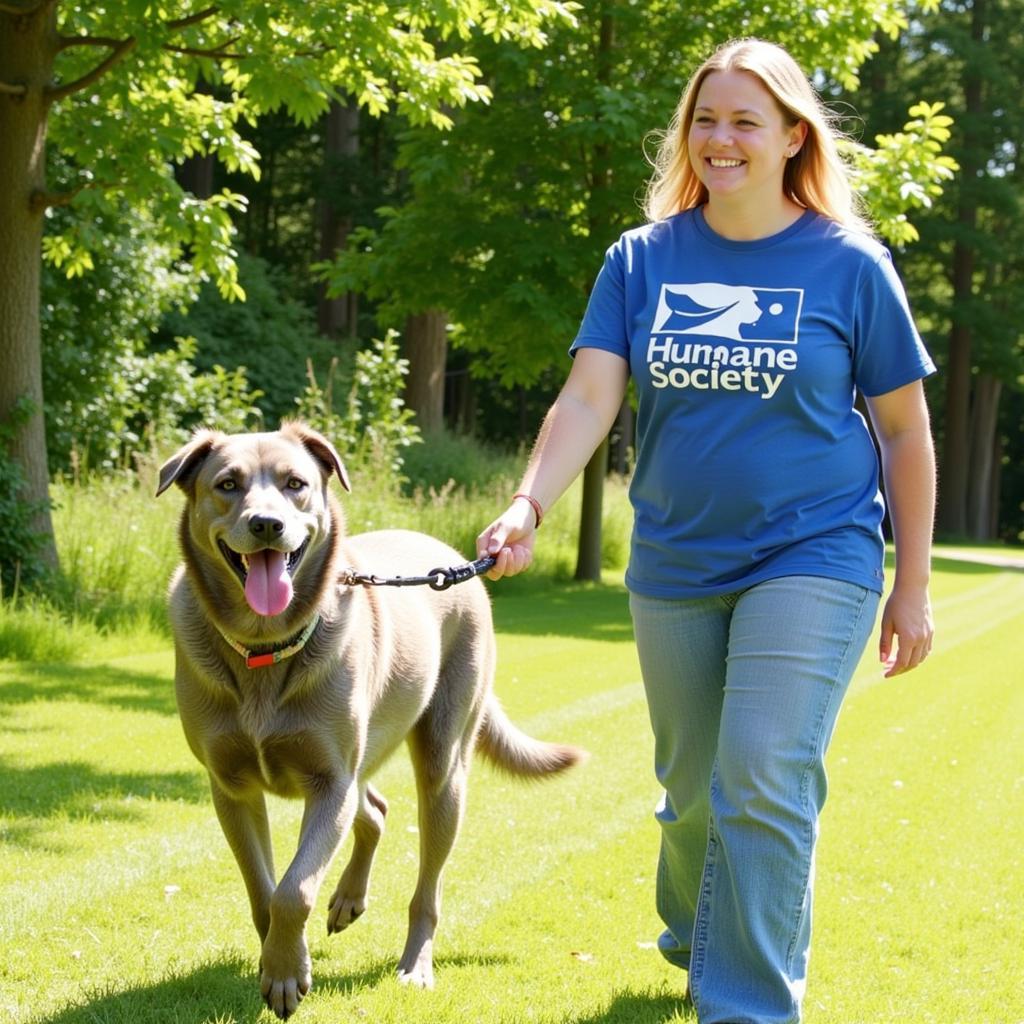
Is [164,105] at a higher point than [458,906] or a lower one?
higher

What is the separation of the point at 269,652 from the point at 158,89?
9.85 m

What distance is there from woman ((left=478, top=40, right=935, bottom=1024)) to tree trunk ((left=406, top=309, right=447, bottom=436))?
21104 millimetres

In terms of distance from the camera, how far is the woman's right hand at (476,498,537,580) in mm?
3486

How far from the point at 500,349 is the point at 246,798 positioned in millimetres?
14348

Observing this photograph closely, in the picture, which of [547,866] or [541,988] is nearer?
[541,988]

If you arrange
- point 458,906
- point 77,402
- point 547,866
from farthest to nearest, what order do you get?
1. point 77,402
2. point 547,866
3. point 458,906

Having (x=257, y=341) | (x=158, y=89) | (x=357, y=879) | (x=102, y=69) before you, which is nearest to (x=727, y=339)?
(x=357, y=879)

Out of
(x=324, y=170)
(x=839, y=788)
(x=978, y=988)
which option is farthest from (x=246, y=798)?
(x=324, y=170)

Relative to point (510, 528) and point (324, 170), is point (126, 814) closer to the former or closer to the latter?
point (510, 528)

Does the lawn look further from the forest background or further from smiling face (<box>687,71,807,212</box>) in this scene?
the forest background

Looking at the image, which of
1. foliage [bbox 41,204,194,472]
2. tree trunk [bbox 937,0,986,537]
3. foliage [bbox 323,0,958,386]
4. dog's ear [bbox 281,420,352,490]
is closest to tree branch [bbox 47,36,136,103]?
foliage [bbox 323,0,958,386]

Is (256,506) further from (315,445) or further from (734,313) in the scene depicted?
(734,313)

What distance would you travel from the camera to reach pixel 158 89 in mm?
12594

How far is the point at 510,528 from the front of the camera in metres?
3.52
